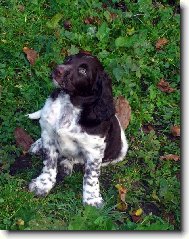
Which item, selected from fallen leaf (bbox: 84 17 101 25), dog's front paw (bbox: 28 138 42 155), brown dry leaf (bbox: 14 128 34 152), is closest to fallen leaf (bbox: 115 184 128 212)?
dog's front paw (bbox: 28 138 42 155)

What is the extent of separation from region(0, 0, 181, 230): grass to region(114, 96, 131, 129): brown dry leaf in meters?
0.07

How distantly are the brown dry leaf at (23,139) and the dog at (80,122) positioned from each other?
33 cm

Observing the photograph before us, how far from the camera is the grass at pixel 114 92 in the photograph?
555 centimetres

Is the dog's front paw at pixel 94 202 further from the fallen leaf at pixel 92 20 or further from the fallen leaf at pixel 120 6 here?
the fallen leaf at pixel 120 6

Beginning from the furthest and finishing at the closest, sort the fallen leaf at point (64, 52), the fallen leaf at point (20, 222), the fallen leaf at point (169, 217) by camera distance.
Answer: the fallen leaf at point (64, 52) < the fallen leaf at point (169, 217) < the fallen leaf at point (20, 222)

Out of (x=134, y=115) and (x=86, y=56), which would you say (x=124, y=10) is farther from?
(x=86, y=56)

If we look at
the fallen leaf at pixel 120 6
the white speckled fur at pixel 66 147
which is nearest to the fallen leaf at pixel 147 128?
the white speckled fur at pixel 66 147

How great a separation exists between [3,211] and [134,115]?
2057mm

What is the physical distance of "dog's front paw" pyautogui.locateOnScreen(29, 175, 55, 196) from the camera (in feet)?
18.8

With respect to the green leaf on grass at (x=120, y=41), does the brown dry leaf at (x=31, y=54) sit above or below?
below

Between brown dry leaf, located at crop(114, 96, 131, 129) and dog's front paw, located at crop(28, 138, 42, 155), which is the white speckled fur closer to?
dog's front paw, located at crop(28, 138, 42, 155)

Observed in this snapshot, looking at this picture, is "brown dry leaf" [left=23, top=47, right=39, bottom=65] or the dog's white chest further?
"brown dry leaf" [left=23, top=47, right=39, bottom=65]

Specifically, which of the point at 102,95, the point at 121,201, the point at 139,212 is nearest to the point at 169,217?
the point at 139,212

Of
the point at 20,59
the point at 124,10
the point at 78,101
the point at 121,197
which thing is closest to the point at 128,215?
the point at 121,197
